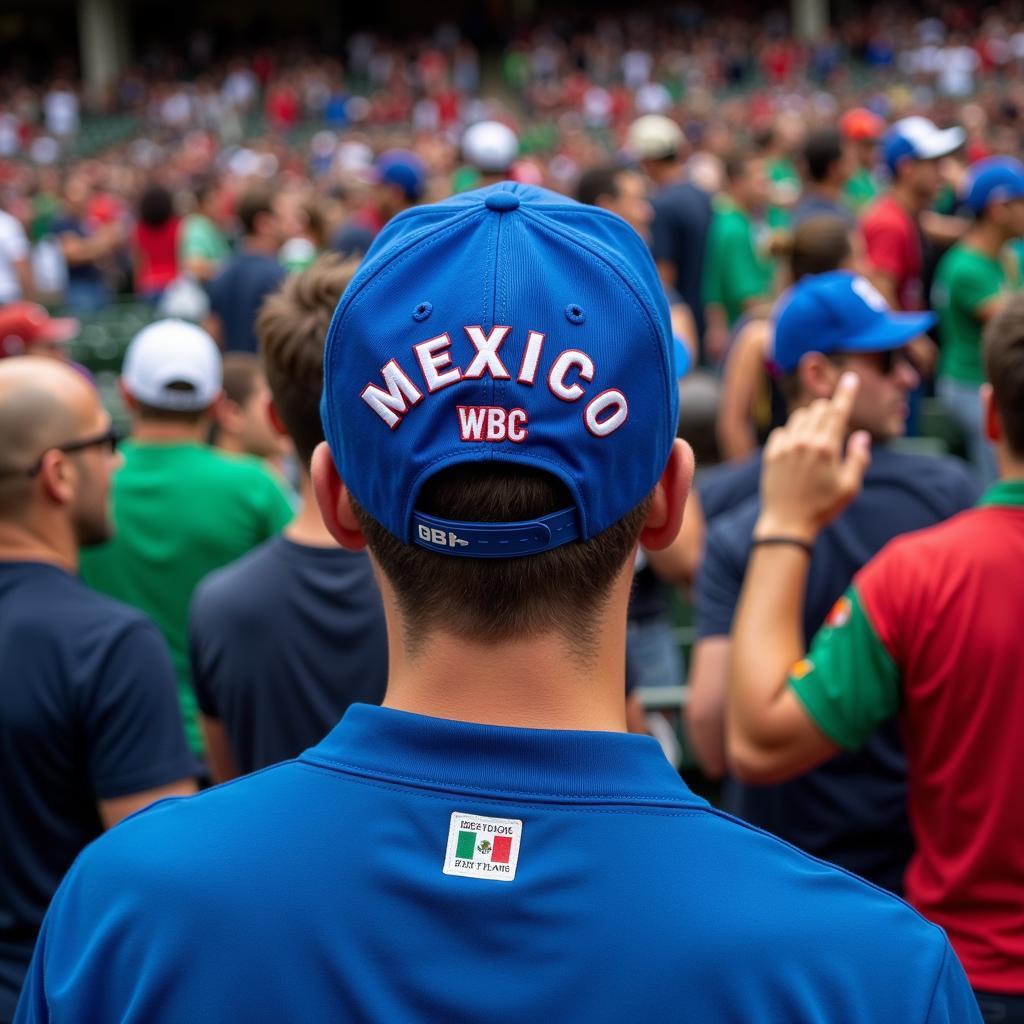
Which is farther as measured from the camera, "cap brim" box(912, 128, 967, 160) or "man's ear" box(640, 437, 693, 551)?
"cap brim" box(912, 128, 967, 160)

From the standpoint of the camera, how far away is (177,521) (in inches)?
136

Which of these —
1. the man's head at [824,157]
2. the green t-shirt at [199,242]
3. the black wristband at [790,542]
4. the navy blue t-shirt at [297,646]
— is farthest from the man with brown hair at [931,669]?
the green t-shirt at [199,242]

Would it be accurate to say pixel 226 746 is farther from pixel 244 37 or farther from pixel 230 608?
pixel 244 37

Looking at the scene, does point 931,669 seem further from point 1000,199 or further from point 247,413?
point 1000,199

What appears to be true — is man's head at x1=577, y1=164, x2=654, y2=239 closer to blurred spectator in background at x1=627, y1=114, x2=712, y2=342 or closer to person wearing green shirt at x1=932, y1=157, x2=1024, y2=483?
blurred spectator in background at x1=627, y1=114, x2=712, y2=342

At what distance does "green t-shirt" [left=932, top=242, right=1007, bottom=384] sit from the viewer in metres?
6.29

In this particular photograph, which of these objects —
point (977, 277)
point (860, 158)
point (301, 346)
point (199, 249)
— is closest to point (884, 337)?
point (301, 346)

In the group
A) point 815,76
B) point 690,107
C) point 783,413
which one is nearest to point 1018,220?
point 783,413

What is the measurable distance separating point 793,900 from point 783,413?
3.61 metres

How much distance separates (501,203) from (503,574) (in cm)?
31

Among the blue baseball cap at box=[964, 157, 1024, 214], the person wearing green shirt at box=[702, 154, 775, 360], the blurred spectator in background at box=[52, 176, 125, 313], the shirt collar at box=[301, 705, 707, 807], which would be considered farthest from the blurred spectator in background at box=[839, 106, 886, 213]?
the shirt collar at box=[301, 705, 707, 807]

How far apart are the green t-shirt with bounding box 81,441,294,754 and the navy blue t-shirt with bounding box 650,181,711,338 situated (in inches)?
193

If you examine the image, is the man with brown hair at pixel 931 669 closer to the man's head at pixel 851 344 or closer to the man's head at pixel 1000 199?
the man's head at pixel 851 344

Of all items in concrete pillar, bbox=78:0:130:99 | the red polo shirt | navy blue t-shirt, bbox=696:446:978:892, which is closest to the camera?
the red polo shirt
